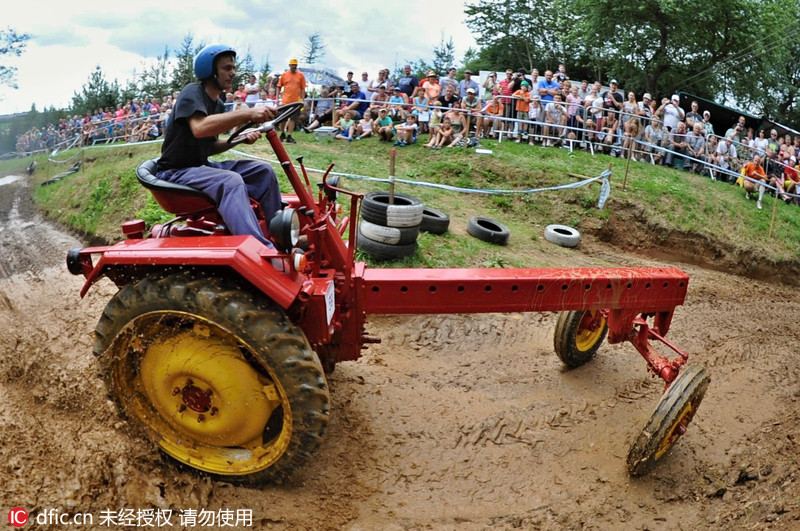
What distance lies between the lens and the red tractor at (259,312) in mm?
3504

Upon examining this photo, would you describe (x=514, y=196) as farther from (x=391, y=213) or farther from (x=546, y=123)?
(x=391, y=213)

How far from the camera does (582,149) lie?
13.6m

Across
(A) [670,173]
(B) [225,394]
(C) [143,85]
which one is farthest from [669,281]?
(C) [143,85]

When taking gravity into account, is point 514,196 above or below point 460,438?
above

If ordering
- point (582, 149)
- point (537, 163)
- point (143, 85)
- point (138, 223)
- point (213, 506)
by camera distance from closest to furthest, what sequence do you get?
point (213, 506) → point (138, 223) → point (537, 163) → point (582, 149) → point (143, 85)

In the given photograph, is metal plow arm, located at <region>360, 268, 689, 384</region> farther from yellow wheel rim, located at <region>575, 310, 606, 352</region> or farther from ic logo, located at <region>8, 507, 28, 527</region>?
ic logo, located at <region>8, 507, 28, 527</region>

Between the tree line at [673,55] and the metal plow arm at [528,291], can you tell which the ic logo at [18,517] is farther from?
the tree line at [673,55]

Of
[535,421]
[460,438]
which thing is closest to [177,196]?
[460,438]

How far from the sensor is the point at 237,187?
3863 mm

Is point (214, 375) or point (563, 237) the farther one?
point (563, 237)

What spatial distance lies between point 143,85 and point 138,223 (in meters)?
21.3

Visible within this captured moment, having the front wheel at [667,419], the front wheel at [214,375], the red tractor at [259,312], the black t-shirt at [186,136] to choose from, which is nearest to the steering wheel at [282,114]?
the red tractor at [259,312]

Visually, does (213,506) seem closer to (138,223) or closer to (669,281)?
(138,223)

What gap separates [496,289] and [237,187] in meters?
1.65
